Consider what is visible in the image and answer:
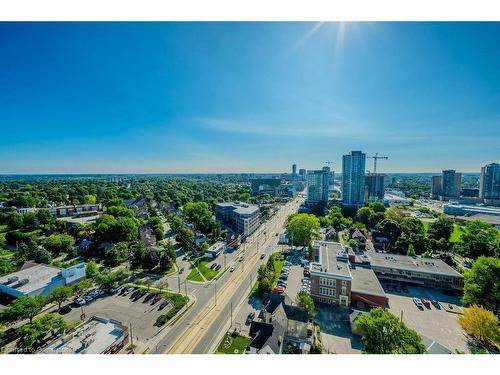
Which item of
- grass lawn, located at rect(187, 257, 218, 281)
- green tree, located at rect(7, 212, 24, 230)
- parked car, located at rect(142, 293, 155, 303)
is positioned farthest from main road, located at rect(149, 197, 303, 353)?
green tree, located at rect(7, 212, 24, 230)

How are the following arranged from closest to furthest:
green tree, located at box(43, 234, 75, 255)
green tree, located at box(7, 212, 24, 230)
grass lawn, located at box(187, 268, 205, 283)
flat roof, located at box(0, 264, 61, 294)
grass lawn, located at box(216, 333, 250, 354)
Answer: grass lawn, located at box(216, 333, 250, 354)
flat roof, located at box(0, 264, 61, 294)
grass lawn, located at box(187, 268, 205, 283)
green tree, located at box(43, 234, 75, 255)
green tree, located at box(7, 212, 24, 230)

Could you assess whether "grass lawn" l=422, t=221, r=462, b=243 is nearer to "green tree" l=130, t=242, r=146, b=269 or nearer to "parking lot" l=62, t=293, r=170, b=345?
"parking lot" l=62, t=293, r=170, b=345

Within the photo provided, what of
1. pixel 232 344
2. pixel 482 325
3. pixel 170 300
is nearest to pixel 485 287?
pixel 482 325

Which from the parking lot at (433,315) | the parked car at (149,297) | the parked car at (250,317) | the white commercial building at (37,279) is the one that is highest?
the white commercial building at (37,279)

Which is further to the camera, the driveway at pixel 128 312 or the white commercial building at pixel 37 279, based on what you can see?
the white commercial building at pixel 37 279

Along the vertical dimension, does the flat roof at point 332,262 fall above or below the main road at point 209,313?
above

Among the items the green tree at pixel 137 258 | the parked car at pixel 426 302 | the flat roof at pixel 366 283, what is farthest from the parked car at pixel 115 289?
the parked car at pixel 426 302

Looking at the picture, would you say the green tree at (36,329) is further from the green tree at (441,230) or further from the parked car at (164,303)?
the green tree at (441,230)
